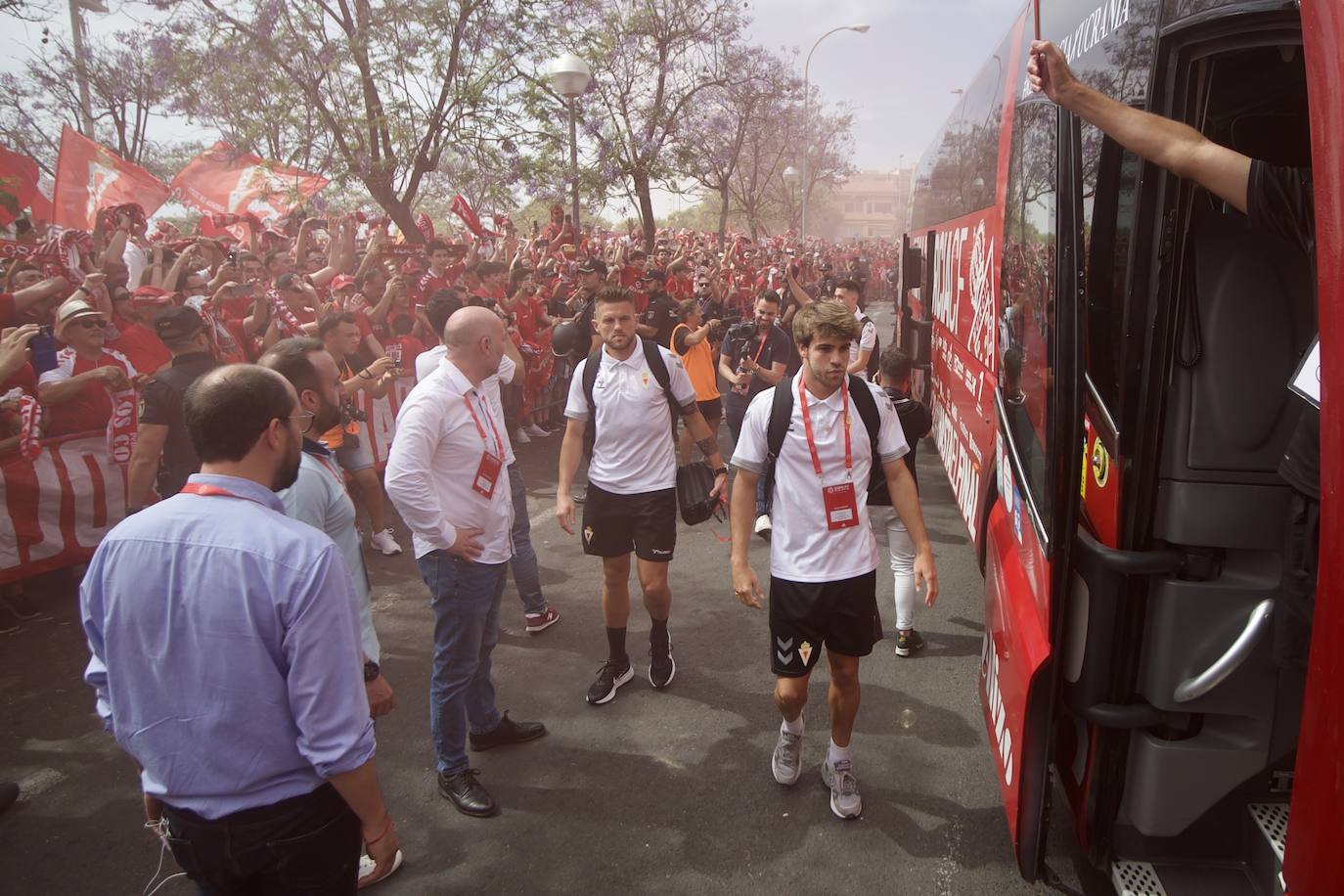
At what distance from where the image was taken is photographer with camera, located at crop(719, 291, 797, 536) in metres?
6.98

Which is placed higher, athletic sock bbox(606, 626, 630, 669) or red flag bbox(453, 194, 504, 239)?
red flag bbox(453, 194, 504, 239)

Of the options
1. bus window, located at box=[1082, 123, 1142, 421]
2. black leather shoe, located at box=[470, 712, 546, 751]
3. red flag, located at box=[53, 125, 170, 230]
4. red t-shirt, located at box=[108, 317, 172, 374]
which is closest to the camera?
bus window, located at box=[1082, 123, 1142, 421]

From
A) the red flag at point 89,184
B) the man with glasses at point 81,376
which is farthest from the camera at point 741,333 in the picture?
the red flag at point 89,184

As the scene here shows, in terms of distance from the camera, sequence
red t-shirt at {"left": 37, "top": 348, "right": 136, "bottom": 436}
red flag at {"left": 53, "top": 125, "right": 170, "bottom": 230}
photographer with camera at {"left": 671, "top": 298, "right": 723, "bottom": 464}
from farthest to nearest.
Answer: red flag at {"left": 53, "top": 125, "right": 170, "bottom": 230}, photographer with camera at {"left": 671, "top": 298, "right": 723, "bottom": 464}, red t-shirt at {"left": 37, "top": 348, "right": 136, "bottom": 436}

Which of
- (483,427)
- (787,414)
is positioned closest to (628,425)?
(483,427)

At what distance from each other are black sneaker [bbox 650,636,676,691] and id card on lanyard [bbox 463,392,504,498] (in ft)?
4.64

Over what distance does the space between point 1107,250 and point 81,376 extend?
6.05 m

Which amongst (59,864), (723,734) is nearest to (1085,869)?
(723,734)

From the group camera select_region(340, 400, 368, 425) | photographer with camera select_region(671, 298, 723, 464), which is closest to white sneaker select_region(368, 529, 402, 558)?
camera select_region(340, 400, 368, 425)

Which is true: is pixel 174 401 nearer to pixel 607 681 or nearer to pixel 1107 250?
pixel 607 681

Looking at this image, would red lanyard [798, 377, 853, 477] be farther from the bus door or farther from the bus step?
the bus step

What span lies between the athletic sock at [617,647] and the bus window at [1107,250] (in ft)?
8.87

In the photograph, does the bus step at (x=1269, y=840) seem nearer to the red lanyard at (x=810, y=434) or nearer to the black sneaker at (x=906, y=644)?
the red lanyard at (x=810, y=434)

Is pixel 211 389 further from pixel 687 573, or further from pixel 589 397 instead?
pixel 687 573
